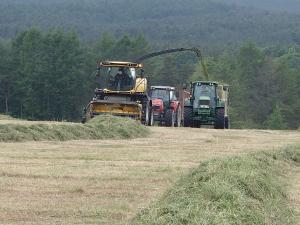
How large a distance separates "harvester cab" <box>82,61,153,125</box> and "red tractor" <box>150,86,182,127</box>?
8.04 feet

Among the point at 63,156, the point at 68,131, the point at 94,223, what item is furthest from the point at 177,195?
the point at 68,131

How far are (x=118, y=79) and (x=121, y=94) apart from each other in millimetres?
927

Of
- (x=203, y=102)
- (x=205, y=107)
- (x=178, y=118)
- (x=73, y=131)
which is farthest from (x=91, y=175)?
(x=178, y=118)

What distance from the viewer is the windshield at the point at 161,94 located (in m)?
35.6

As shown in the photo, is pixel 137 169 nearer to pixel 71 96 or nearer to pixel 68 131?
pixel 68 131

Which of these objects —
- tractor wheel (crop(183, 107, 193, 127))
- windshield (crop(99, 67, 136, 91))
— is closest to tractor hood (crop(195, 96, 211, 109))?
tractor wheel (crop(183, 107, 193, 127))

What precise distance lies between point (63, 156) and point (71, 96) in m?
51.4

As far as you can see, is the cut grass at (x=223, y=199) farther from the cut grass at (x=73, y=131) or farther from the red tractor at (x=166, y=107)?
the red tractor at (x=166, y=107)

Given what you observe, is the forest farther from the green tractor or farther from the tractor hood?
the tractor hood

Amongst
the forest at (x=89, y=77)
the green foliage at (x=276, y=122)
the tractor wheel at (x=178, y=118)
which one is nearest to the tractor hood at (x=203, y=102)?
the tractor wheel at (x=178, y=118)

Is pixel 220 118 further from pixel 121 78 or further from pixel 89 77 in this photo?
pixel 89 77

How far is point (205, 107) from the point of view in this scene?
32.2 meters

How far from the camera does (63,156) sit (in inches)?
617

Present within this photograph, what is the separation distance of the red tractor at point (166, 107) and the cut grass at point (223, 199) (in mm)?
20459
